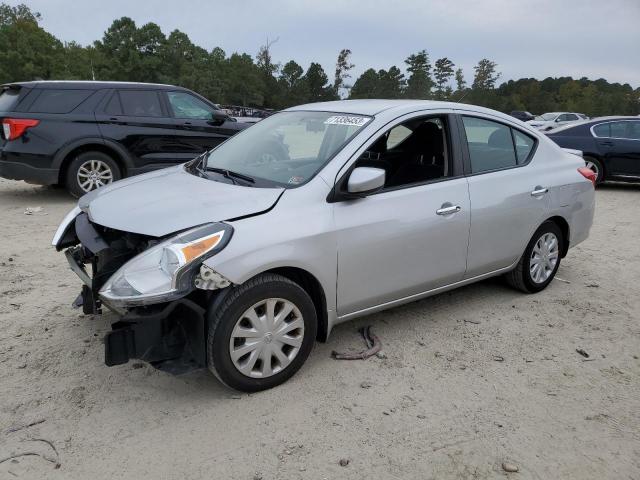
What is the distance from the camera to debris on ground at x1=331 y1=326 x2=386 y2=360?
3.58 meters

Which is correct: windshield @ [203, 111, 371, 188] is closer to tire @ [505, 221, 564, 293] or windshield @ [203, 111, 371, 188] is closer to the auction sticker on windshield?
the auction sticker on windshield

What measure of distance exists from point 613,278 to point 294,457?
13.6 feet

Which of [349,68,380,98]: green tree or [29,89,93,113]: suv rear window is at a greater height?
[349,68,380,98]: green tree

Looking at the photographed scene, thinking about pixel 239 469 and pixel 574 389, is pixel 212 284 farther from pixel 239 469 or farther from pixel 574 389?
pixel 574 389

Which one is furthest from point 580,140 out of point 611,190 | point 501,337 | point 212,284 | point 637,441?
point 212,284

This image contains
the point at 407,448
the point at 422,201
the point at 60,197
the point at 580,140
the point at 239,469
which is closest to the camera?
the point at 239,469

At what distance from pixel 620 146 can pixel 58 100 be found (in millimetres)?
10047

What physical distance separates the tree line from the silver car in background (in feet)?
175

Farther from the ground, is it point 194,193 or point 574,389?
point 194,193

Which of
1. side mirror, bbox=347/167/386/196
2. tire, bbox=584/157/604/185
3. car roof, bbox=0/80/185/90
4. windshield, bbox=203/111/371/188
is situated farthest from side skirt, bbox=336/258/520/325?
tire, bbox=584/157/604/185

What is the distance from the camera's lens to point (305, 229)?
3.11 m

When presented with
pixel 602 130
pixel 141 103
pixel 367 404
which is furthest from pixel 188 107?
pixel 602 130

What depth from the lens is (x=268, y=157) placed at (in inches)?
155

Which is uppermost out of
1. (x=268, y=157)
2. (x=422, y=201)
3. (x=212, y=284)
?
(x=268, y=157)
